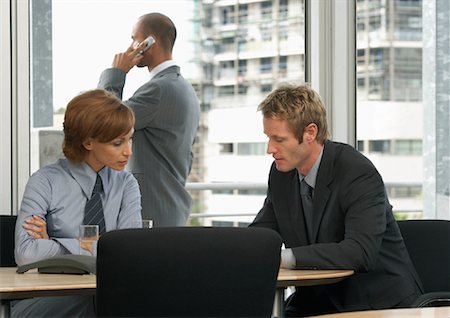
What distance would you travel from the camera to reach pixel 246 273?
2.32 metres

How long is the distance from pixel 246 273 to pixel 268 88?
2200 millimetres

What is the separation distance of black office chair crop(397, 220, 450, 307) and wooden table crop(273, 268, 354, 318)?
0.43 metres

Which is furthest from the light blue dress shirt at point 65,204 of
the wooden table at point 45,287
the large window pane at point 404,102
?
the large window pane at point 404,102

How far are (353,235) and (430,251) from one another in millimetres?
410

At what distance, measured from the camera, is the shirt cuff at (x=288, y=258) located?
2959 millimetres

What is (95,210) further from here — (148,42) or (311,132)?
(148,42)

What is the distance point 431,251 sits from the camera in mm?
3225

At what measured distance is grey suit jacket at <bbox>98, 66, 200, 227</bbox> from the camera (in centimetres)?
393

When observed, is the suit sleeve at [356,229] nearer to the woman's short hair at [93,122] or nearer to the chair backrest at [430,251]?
the chair backrest at [430,251]

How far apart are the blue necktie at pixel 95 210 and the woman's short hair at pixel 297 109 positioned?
66cm

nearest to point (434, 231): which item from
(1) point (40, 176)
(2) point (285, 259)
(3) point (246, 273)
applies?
(2) point (285, 259)

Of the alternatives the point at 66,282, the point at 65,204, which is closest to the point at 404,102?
the point at 65,204

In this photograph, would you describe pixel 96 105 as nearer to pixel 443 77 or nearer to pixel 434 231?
pixel 434 231

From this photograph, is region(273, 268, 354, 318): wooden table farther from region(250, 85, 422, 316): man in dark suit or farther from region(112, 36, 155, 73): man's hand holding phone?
region(112, 36, 155, 73): man's hand holding phone
